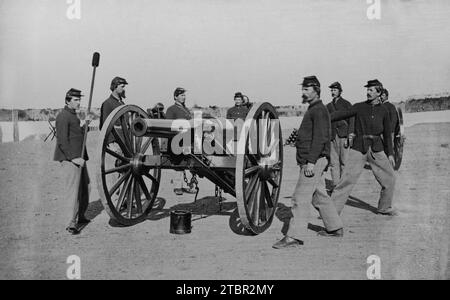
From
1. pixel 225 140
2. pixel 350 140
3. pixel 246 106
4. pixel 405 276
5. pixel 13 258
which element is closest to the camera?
A: pixel 405 276

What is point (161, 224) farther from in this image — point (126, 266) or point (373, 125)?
point (373, 125)

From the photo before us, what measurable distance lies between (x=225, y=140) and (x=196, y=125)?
42 centimetres

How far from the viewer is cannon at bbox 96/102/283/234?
18.0 feet

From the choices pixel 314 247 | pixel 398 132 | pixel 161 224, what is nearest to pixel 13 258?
pixel 161 224

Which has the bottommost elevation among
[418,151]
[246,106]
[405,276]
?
[405,276]

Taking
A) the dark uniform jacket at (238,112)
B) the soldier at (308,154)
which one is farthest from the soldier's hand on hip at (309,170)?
the dark uniform jacket at (238,112)

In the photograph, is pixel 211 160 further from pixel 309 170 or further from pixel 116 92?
pixel 116 92

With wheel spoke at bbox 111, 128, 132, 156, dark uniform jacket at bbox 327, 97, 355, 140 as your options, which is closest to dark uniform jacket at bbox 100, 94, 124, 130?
wheel spoke at bbox 111, 128, 132, 156

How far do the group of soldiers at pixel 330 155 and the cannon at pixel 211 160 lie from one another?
0.50 metres

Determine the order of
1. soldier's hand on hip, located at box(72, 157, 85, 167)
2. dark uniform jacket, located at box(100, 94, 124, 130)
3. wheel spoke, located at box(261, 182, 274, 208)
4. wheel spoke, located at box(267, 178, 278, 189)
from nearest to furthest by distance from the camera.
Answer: soldier's hand on hip, located at box(72, 157, 85, 167) < wheel spoke, located at box(261, 182, 274, 208) < wheel spoke, located at box(267, 178, 278, 189) < dark uniform jacket, located at box(100, 94, 124, 130)

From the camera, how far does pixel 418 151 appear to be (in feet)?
41.7

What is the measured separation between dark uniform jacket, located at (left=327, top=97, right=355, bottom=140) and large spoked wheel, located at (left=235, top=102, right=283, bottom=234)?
2.66 meters

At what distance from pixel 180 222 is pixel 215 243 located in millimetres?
563

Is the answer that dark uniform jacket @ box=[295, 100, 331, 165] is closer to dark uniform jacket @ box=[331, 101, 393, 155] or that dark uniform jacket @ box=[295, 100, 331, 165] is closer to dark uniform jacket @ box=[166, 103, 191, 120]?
dark uniform jacket @ box=[331, 101, 393, 155]
